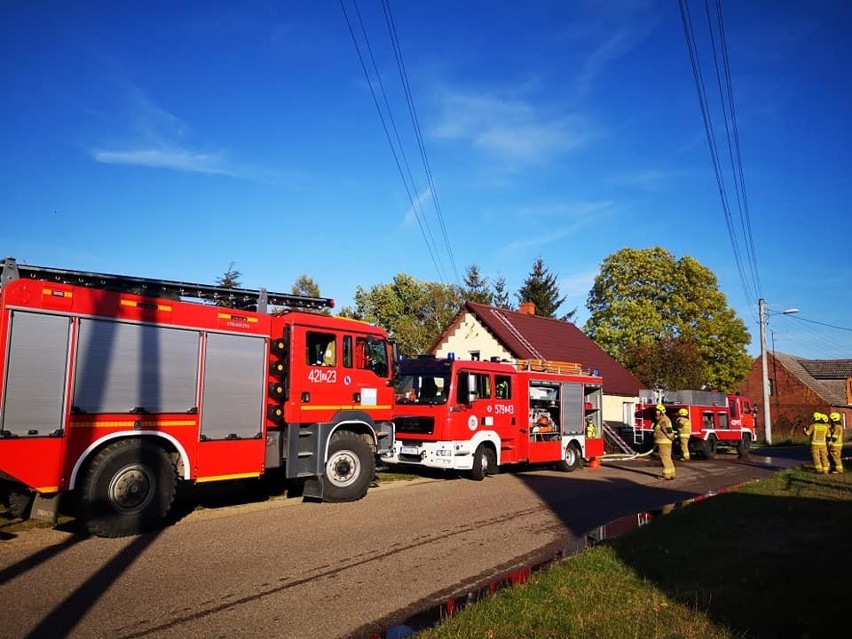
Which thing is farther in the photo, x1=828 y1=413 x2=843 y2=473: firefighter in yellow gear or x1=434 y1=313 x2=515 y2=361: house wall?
x1=434 y1=313 x2=515 y2=361: house wall

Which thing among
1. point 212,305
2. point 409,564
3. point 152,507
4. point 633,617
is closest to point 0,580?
point 152,507

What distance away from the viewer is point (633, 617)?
5.35 metres

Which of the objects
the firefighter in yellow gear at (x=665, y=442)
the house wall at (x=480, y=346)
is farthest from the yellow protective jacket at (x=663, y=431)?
the house wall at (x=480, y=346)

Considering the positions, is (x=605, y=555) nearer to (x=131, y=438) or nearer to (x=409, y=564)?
(x=409, y=564)

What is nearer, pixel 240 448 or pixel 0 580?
pixel 0 580

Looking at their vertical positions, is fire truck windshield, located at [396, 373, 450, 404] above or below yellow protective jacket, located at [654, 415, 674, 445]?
above

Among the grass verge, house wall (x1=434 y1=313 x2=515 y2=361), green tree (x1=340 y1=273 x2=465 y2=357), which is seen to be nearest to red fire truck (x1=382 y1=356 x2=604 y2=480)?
the grass verge

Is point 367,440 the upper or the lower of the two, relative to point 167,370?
lower

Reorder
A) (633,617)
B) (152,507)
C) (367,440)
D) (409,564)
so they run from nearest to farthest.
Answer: (633,617) < (409,564) < (152,507) < (367,440)

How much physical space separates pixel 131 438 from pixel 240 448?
1667mm

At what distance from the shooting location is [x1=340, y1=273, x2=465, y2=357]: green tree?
2147 inches

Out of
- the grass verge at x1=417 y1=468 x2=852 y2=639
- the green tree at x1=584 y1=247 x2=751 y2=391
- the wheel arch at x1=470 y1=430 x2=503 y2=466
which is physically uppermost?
the green tree at x1=584 y1=247 x2=751 y2=391

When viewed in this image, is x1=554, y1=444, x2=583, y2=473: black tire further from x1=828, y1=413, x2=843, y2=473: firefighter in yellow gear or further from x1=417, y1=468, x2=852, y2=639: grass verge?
x1=417, y1=468, x2=852, y2=639: grass verge

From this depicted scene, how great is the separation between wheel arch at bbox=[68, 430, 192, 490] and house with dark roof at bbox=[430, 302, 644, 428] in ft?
70.7
